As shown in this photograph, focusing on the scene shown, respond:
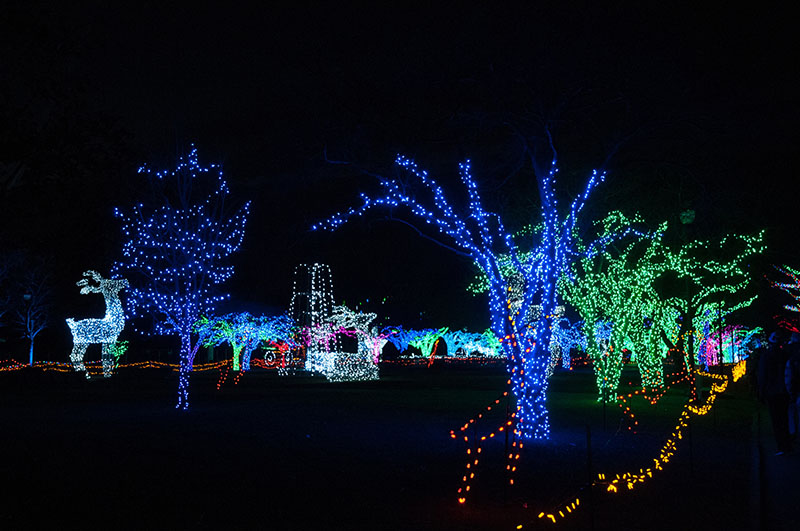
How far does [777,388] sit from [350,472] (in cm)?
676

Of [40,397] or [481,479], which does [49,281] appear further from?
[481,479]

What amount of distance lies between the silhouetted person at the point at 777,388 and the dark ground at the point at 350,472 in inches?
23.3

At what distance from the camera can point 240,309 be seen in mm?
55438

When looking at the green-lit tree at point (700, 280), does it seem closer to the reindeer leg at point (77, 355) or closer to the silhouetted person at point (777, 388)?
the silhouetted person at point (777, 388)

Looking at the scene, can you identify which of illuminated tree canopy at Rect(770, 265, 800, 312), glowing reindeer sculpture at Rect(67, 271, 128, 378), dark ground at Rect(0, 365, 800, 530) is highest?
illuminated tree canopy at Rect(770, 265, 800, 312)

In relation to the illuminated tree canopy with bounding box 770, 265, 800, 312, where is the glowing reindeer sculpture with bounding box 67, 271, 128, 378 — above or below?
below

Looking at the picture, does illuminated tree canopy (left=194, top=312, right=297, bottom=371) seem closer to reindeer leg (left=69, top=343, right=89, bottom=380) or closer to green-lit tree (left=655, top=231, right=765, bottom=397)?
reindeer leg (left=69, top=343, right=89, bottom=380)

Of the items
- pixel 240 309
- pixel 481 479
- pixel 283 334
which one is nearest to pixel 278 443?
pixel 481 479

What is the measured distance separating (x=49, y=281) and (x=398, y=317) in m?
33.7

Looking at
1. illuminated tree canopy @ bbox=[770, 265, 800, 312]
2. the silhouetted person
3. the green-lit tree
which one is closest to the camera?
the silhouetted person

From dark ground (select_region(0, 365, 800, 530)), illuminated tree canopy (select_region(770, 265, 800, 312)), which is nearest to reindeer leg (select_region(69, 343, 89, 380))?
dark ground (select_region(0, 365, 800, 530))

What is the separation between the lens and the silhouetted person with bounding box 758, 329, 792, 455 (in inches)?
467

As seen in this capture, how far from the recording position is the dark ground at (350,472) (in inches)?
284

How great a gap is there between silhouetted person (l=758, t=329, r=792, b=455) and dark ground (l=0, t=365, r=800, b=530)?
1.94 feet
